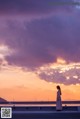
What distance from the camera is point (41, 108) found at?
102 feet

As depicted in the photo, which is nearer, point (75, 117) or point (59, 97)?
point (75, 117)

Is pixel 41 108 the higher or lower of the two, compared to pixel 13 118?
higher

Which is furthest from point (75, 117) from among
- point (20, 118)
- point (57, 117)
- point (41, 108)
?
point (41, 108)

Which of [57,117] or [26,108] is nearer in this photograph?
[57,117]

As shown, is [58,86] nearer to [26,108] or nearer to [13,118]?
[26,108]

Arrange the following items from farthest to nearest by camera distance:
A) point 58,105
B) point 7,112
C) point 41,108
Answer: point 41,108 → point 58,105 → point 7,112

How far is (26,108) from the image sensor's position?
31781 mm

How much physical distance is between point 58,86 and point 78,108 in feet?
6.36

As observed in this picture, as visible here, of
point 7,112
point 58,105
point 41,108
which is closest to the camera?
point 7,112

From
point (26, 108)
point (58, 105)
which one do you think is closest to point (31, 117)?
point (58, 105)

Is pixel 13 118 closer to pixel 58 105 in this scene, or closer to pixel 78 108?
pixel 58 105

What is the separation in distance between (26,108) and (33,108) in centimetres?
51

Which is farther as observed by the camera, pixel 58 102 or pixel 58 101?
pixel 58 101

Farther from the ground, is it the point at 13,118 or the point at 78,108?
the point at 78,108
